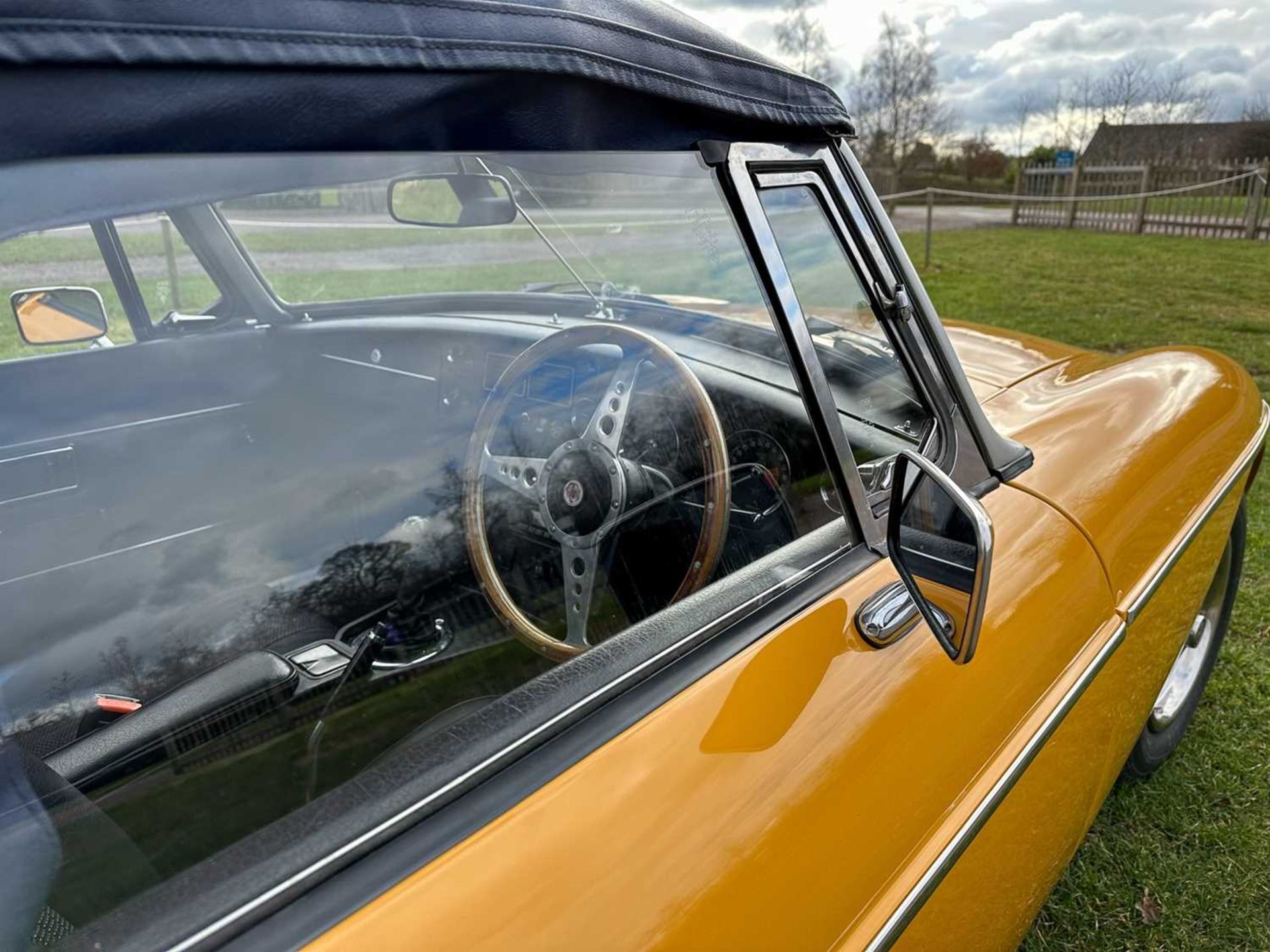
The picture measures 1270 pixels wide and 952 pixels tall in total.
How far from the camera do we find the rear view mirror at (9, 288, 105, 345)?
5.74 feet

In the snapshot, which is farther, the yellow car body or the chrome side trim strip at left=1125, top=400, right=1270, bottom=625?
the chrome side trim strip at left=1125, top=400, right=1270, bottom=625

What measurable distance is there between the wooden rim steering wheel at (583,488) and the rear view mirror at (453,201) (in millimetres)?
326

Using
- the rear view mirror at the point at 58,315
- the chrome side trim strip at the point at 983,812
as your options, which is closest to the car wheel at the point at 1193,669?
the chrome side trim strip at the point at 983,812

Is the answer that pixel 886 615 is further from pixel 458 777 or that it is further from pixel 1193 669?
pixel 1193 669

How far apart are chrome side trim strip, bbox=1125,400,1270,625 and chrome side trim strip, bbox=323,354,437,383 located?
5.04 feet

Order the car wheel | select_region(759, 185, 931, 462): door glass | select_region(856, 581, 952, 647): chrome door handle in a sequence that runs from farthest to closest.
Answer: the car wheel, select_region(759, 185, 931, 462): door glass, select_region(856, 581, 952, 647): chrome door handle

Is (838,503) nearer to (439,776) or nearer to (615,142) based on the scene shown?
(615,142)

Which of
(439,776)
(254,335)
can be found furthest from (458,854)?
(254,335)

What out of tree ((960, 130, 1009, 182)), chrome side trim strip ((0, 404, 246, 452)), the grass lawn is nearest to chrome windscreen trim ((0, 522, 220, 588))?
chrome side trim strip ((0, 404, 246, 452))

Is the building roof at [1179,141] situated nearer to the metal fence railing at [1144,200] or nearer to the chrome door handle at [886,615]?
the metal fence railing at [1144,200]

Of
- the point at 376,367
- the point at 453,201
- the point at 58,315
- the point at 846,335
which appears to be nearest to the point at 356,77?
the point at 453,201

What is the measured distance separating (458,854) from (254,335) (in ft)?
5.62

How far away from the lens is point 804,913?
1.08 m

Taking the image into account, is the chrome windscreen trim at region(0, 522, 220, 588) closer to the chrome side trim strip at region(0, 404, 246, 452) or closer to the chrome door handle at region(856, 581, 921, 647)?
the chrome side trim strip at region(0, 404, 246, 452)
